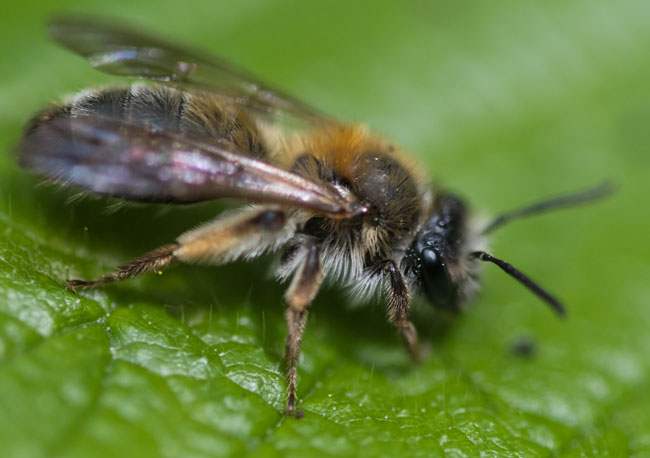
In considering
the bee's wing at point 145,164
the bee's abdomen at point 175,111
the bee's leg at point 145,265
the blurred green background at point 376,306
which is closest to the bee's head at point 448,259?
the blurred green background at point 376,306

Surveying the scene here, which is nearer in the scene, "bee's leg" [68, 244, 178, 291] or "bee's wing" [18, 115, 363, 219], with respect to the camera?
"bee's wing" [18, 115, 363, 219]

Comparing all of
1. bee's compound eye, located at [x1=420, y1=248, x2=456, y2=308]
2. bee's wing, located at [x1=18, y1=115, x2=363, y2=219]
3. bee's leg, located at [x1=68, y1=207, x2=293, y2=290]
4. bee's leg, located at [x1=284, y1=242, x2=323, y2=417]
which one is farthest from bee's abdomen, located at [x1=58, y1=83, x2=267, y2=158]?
bee's compound eye, located at [x1=420, y1=248, x2=456, y2=308]

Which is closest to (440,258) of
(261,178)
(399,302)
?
(399,302)

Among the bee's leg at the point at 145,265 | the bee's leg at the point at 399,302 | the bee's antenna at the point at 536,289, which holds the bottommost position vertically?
the bee's leg at the point at 145,265

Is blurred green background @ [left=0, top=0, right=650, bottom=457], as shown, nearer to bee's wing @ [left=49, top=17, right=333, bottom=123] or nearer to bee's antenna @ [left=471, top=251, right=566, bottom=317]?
bee's antenna @ [left=471, top=251, right=566, bottom=317]

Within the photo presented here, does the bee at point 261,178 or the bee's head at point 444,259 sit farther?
the bee's head at point 444,259

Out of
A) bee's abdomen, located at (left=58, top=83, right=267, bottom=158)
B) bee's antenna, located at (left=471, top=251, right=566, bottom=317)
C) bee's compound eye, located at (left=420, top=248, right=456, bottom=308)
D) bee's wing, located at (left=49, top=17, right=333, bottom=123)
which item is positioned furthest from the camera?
bee's wing, located at (left=49, top=17, right=333, bottom=123)

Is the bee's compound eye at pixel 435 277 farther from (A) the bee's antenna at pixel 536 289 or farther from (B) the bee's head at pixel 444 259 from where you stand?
(A) the bee's antenna at pixel 536 289

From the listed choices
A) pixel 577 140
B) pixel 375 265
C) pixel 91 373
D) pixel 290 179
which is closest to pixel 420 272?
pixel 375 265
